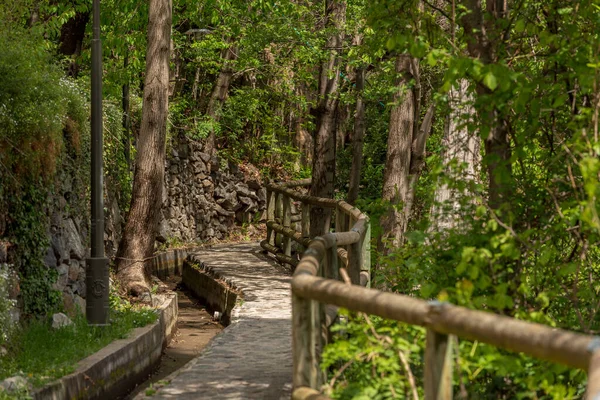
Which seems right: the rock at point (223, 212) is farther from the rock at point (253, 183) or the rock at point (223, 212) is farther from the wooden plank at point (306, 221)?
the wooden plank at point (306, 221)

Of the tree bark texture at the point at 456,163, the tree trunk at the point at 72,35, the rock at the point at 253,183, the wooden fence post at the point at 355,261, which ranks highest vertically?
the tree trunk at the point at 72,35

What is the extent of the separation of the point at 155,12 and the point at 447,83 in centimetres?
1052

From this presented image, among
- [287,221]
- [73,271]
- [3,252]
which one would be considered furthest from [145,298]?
[287,221]

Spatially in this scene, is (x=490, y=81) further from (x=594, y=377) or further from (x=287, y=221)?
(x=287, y=221)

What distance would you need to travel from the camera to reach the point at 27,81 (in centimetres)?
1169

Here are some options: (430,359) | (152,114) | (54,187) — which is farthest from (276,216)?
(430,359)

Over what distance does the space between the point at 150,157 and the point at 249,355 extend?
238 inches

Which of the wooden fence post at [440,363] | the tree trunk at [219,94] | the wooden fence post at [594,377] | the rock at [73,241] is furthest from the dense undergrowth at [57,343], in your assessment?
the tree trunk at [219,94]

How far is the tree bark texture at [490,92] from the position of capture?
6.34 meters

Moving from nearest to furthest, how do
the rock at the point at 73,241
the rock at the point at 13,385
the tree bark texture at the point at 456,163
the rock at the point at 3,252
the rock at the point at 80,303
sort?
the tree bark texture at the point at 456,163
the rock at the point at 13,385
the rock at the point at 3,252
the rock at the point at 80,303
the rock at the point at 73,241

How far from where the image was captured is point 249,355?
34.2ft

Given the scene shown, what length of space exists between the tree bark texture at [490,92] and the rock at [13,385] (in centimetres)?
392

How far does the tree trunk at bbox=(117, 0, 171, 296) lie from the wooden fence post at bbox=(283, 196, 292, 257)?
374 cm

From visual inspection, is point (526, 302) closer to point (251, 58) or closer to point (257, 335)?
point (257, 335)
